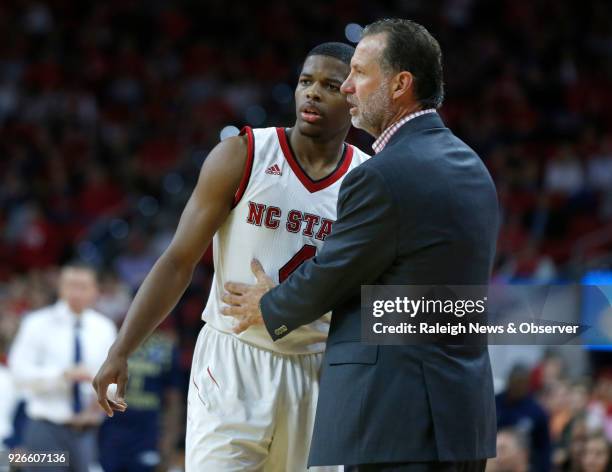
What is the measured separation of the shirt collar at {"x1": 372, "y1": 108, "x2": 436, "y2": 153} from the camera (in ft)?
11.4

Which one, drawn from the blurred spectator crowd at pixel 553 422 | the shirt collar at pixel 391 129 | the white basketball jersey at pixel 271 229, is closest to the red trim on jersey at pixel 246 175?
the white basketball jersey at pixel 271 229

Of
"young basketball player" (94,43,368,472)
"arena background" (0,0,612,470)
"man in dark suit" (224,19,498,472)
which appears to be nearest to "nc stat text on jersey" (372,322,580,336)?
"man in dark suit" (224,19,498,472)

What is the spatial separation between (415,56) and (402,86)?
0.36 ft

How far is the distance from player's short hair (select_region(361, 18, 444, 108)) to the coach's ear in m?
0.01

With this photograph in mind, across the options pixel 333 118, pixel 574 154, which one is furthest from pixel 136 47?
pixel 333 118

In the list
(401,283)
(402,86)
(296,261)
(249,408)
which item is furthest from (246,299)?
(402,86)

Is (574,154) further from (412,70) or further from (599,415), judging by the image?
(412,70)

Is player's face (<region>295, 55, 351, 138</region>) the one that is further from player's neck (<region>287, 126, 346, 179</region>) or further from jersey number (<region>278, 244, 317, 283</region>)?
jersey number (<region>278, 244, 317, 283</region>)

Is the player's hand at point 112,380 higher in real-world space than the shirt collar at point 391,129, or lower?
lower

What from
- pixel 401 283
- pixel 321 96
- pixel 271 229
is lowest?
pixel 401 283

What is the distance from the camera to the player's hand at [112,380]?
365cm

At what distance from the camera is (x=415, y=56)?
347 cm

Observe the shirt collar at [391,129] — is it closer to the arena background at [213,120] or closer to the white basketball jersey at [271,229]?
the white basketball jersey at [271,229]

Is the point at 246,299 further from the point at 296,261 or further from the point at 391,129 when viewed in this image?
the point at 391,129
